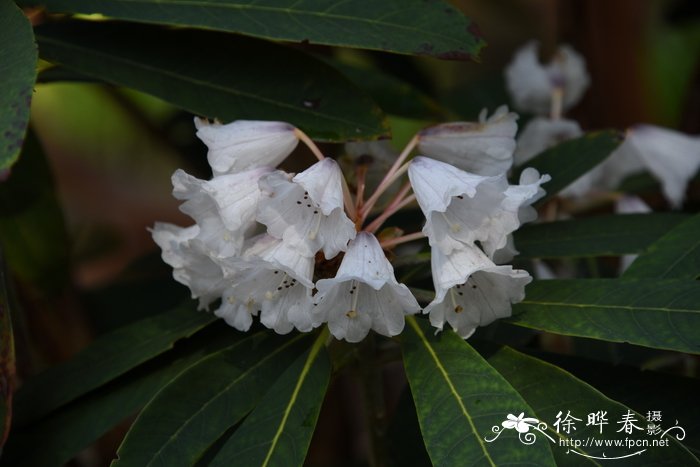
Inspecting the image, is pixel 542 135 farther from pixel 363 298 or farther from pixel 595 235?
pixel 363 298

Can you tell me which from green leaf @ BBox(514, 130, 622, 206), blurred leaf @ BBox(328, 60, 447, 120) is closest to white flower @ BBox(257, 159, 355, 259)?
green leaf @ BBox(514, 130, 622, 206)

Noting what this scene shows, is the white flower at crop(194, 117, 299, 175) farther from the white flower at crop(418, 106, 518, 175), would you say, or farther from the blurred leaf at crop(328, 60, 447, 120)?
the blurred leaf at crop(328, 60, 447, 120)

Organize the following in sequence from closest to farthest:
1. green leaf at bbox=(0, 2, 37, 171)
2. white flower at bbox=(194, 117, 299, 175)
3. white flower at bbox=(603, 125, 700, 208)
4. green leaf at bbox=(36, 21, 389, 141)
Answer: green leaf at bbox=(0, 2, 37, 171) → white flower at bbox=(194, 117, 299, 175) → green leaf at bbox=(36, 21, 389, 141) → white flower at bbox=(603, 125, 700, 208)

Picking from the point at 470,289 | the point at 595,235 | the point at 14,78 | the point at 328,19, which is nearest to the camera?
the point at 14,78

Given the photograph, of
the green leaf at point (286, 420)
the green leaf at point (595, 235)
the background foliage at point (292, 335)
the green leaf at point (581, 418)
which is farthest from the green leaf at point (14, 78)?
the green leaf at point (595, 235)

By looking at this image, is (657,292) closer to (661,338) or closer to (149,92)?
(661,338)

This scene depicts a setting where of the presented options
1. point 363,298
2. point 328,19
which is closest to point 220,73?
point 328,19

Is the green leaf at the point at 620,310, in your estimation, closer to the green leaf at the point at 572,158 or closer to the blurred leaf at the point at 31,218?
the green leaf at the point at 572,158

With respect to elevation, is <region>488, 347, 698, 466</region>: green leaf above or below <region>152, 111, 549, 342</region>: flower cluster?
below
